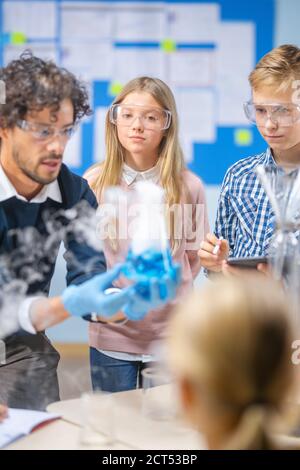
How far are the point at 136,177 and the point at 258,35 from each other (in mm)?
820

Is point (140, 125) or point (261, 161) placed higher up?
point (140, 125)

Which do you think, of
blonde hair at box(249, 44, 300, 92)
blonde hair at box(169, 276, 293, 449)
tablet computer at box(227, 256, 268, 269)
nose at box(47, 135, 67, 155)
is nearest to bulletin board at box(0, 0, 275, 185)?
blonde hair at box(249, 44, 300, 92)

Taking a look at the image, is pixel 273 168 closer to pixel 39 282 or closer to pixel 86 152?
pixel 86 152

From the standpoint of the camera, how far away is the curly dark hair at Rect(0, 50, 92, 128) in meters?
1.80

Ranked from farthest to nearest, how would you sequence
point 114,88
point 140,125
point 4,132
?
point 114,88
point 140,125
point 4,132

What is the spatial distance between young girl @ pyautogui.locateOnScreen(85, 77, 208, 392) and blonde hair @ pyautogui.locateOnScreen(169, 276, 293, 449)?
100cm

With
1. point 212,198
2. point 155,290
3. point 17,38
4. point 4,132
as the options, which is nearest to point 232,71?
point 212,198

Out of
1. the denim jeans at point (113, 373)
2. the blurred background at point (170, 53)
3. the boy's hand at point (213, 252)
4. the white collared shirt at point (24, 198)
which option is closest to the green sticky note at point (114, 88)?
the blurred background at point (170, 53)

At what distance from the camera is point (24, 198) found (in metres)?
1.82

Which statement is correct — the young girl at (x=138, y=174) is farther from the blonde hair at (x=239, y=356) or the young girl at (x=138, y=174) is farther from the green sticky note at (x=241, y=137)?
the blonde hair at (x=239, y=356)

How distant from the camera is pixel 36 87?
5.93ft

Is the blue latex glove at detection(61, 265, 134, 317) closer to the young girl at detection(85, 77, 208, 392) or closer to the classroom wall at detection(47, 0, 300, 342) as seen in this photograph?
the classroom wall at detection(47, 0, 300, 342)

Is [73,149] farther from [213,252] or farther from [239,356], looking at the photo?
[239,356]

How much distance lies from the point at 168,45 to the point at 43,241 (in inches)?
32.8
